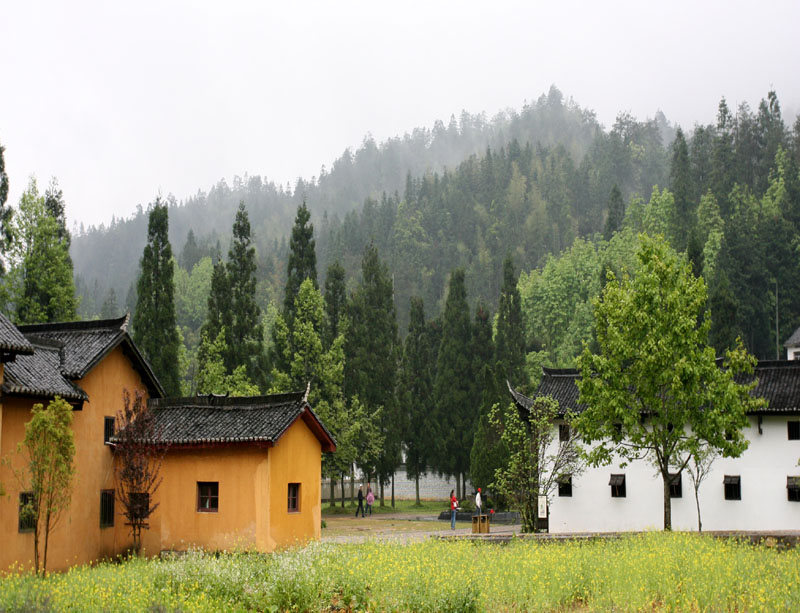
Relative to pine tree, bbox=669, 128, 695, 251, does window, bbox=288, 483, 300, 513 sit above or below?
below

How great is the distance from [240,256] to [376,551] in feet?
110

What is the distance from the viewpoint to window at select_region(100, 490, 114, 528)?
25.2m

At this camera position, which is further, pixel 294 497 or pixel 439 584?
pixel 294 497

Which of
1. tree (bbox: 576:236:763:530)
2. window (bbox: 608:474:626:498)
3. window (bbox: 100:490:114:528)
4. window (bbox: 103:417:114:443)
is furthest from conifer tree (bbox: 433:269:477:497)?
window (bbox: 103:417:114:443)

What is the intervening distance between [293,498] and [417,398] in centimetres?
3120

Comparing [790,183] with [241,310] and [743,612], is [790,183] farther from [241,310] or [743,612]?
[743,612]

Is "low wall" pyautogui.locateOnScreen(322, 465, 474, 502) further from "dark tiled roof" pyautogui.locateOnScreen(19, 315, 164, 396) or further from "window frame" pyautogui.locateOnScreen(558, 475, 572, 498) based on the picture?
"dark tiled roof" pyautogui.locateOnScreen(19, 315, 164, 396)

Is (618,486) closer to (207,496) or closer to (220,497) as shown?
(220,497)

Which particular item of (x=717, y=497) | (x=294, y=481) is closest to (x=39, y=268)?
(x=294, y=481)

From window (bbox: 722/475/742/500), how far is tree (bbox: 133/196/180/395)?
2619 cm

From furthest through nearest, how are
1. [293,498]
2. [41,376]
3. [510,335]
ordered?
[510,335] < [293,498] < [41,376]

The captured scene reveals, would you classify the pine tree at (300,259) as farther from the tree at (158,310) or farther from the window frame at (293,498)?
the window frame at (293,498)

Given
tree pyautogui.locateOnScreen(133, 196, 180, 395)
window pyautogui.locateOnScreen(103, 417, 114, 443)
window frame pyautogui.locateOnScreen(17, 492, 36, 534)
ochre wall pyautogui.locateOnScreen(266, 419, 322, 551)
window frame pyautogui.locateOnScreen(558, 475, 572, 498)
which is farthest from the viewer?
tree pyautogui.locateOnScreen(133, 196, 180, 395)

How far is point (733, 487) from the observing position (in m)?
32.1
